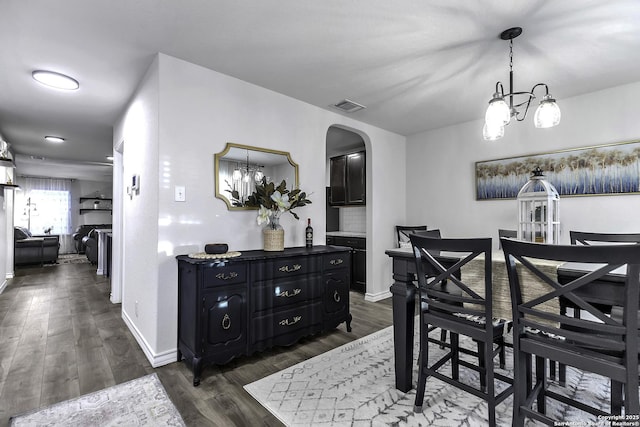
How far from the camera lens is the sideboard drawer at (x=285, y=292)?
240 cm

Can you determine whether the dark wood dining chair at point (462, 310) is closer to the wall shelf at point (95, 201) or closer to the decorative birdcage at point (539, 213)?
the decorative birdcage at point (539, 213)

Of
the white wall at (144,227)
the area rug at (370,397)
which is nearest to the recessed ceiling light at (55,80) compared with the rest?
the white wall at (144,227)

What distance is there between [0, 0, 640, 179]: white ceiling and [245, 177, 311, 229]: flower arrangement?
3.38ft

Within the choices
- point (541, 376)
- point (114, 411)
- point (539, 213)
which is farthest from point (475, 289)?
point (114, 411)

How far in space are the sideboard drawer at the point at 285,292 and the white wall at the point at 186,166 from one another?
0.54 m

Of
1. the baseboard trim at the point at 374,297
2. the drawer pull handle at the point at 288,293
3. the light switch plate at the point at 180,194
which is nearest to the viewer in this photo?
the light switch plate at the point at 180,194

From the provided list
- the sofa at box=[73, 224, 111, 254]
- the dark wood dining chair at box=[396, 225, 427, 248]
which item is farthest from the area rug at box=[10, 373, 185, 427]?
the sofa at box=[73, 224, 111, 254]

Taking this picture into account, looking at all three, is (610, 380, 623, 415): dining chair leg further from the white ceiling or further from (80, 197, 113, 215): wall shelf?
(80, 197, 113, 215): wall shelf

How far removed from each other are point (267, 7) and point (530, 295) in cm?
217

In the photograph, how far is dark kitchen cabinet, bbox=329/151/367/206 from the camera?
4.66 metres

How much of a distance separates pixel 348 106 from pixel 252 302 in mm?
2404

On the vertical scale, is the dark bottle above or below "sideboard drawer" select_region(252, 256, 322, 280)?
above

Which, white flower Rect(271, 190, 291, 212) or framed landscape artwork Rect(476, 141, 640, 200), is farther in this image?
framed landscape artwork Rect(476, 141, 640, 200)

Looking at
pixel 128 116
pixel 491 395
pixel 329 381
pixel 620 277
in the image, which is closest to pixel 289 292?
pixel 329 381
